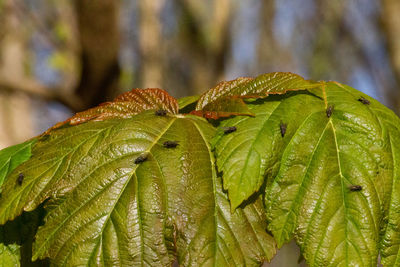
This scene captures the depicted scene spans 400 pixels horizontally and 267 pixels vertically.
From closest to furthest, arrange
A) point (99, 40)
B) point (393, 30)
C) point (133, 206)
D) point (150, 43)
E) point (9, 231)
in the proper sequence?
1. point (133, 206)
2. point (9, 231)
3. point (99, 40)
4. point (393, 30)
5. point (150, 43)

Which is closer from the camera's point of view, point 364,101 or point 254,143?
point 254,143

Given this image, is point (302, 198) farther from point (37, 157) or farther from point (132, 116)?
point (37, 157)

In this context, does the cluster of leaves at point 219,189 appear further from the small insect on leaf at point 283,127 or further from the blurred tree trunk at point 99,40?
the blurred tree trunk at point 99,40

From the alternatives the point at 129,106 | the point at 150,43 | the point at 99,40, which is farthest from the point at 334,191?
the point at 150,43

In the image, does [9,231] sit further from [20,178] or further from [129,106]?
[129,106]

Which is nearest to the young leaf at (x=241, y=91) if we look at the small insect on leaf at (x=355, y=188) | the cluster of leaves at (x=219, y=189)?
the cluster of leaves at (x=219, y=189)

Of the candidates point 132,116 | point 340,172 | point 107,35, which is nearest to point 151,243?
point 132,116

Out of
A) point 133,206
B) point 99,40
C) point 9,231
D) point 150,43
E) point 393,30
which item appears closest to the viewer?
point 133,206
